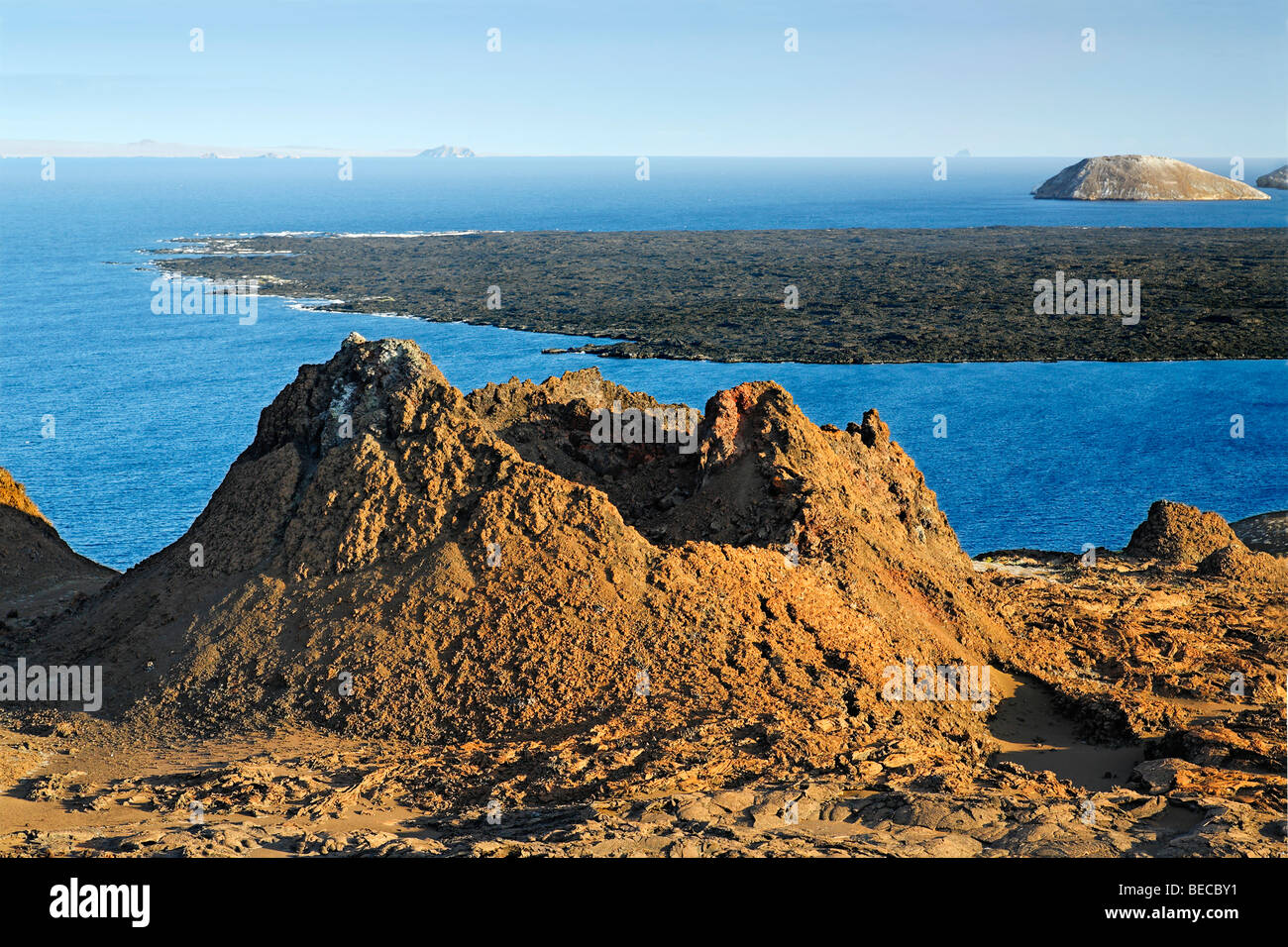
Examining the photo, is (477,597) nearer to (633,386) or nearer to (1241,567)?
(1241,567)

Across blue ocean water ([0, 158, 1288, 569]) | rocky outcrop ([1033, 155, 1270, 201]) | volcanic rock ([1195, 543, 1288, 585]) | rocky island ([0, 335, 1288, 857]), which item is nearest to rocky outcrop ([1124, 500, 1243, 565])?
volcanic rock ([1195, 543, 1288, 585])

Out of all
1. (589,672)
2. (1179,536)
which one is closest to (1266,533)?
(1179,536)

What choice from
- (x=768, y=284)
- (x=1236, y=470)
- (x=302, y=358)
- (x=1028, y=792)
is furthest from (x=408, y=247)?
(x=1028, y=792)

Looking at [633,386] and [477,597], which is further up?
[633,386]

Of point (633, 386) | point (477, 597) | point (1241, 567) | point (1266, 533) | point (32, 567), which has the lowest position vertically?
point (1266, 533)

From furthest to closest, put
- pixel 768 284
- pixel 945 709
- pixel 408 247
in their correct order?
1. pixel 408 247
2. pixel 768 284
3. pixel 945 709
